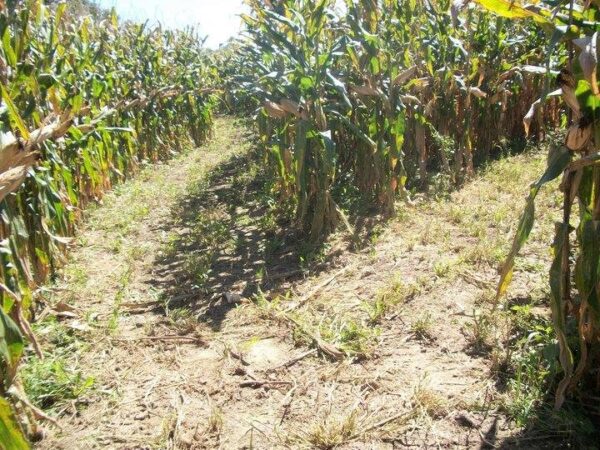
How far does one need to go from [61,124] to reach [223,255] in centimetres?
187

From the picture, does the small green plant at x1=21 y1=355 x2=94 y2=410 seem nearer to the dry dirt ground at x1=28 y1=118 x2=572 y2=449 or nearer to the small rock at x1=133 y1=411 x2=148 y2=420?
the dry dirt ground at x1=28 y1=118 x2=572 y2=449

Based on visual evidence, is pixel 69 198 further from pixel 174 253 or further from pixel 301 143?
pixel 301 143

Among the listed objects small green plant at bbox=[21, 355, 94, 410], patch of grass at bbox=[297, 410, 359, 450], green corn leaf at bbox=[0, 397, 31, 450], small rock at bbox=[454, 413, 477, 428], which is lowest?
small rock at bbox=[454, 413, 477, 428]

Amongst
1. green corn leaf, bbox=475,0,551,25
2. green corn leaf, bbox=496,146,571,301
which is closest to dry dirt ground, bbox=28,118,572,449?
green corn leaf, bbox=496,146,571,301

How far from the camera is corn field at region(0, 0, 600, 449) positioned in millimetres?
1623

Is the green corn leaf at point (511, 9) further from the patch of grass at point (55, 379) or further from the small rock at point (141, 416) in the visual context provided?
the patch of grass at point (55, 379)

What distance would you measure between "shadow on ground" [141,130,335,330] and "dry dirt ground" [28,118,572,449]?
20mm

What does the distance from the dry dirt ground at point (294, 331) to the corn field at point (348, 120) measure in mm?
304

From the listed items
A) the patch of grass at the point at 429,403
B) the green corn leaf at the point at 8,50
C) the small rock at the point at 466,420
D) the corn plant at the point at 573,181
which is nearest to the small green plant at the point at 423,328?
the patch of grass at the point at 429,403

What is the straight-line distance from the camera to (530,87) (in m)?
6.15

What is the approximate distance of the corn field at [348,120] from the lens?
63.9 inches

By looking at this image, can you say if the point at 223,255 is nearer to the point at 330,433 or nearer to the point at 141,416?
the point at 141,416

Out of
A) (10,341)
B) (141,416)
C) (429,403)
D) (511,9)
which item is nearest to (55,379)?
(141,416)

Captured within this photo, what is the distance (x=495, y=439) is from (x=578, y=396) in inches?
15.3
